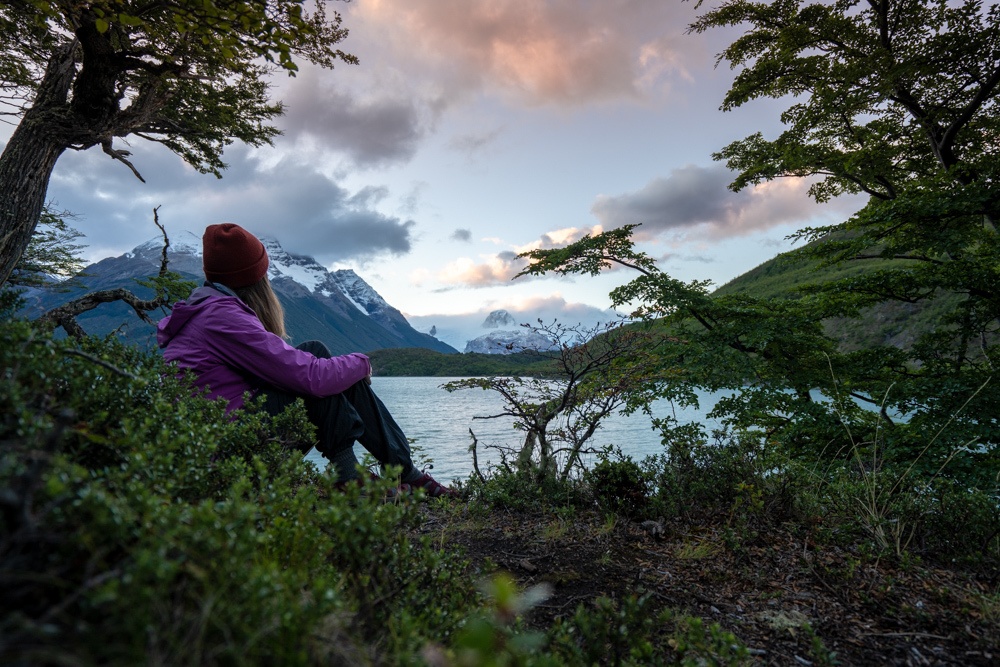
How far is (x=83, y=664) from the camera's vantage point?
71 cm

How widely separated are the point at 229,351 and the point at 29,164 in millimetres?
5289

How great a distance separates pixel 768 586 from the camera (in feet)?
9.73

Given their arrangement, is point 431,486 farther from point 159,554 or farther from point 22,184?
point 22,184

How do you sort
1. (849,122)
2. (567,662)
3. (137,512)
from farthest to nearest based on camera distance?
1. (849,122)
2. (567,662)
3. (137,512)

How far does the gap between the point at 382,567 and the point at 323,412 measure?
2224mm

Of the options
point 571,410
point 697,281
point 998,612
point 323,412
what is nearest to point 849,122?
point 697,281

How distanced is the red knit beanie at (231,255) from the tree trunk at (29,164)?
4.14 metres

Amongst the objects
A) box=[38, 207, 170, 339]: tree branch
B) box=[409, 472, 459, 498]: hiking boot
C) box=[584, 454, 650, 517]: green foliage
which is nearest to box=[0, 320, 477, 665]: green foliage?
box=[409, 472, 459, 498]: hiking boot

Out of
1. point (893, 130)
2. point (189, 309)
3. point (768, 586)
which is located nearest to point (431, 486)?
point (189, 309)

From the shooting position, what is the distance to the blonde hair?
11.7 feet

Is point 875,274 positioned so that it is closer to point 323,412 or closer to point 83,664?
point 323,412

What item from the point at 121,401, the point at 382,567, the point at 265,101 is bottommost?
the point at 382,567

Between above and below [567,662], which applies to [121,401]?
above

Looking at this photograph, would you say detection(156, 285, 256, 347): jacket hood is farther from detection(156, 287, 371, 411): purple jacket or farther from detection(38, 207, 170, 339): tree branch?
detection(38, 207, 170, 339): tree branch
